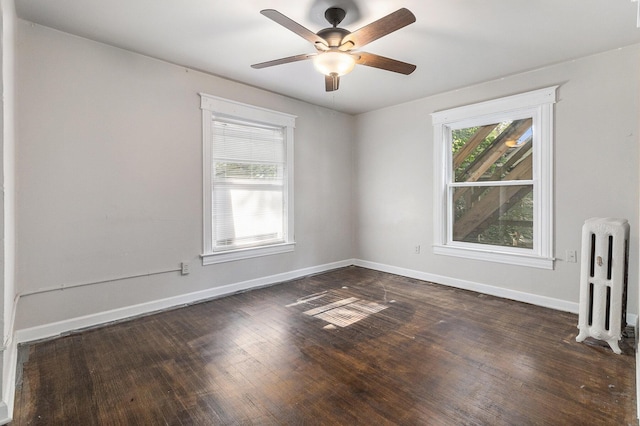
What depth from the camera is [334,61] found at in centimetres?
228

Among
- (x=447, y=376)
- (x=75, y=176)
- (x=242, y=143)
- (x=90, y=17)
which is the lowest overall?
(x=447, y=376)

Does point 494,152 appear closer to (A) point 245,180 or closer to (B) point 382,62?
(B) point 382,62

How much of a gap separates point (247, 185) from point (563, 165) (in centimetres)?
353

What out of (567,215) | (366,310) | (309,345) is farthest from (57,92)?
(567,215)

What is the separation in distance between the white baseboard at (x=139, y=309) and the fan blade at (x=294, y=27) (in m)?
2.80

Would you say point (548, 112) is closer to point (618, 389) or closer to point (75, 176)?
point (618, 389)

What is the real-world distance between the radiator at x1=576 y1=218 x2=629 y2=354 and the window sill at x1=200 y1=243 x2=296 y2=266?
10.4 ft

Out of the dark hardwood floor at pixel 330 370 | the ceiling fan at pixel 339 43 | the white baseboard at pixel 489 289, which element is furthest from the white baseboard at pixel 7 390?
the white baseboard at pixel 489 289

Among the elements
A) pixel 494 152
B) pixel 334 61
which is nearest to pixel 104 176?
pixel 334 61

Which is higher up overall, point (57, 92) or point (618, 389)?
point (57, 92)

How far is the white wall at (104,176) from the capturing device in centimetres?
252

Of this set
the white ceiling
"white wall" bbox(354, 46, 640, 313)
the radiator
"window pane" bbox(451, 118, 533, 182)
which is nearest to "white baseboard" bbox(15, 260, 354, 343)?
"white wall" bbox(354, 46, 640, 313)

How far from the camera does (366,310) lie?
10.6 feet

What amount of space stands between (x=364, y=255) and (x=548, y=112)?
307cm
